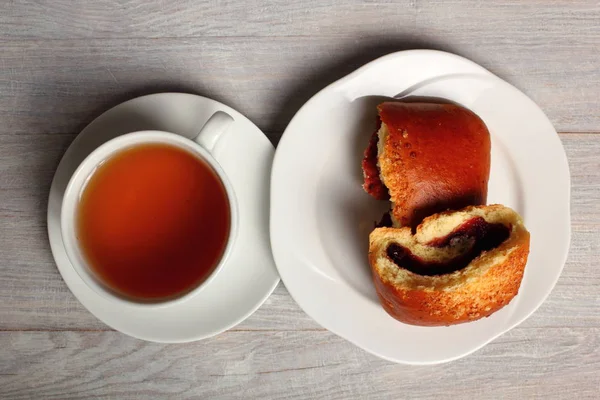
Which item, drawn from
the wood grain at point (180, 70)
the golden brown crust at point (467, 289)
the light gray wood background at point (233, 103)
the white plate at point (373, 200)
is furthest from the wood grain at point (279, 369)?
the wood grain at point (180, 70)

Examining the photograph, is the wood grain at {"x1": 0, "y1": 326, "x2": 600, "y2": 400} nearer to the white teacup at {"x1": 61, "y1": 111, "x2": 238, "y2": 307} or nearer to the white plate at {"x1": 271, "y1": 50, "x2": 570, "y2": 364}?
the white plate at {"x1": 271, "y1": 50, "x2": 570, "y2": 364}

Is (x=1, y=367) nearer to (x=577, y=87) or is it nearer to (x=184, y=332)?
(x=184, y=332)

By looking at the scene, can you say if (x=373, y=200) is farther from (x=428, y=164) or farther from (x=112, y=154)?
(x=112, y=154)

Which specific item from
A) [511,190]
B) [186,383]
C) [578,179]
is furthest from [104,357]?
[578,179]

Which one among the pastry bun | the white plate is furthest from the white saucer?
the pastry bun

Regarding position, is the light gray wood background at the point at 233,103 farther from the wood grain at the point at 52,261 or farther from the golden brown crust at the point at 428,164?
the golden brown crust at the point at 428,164
